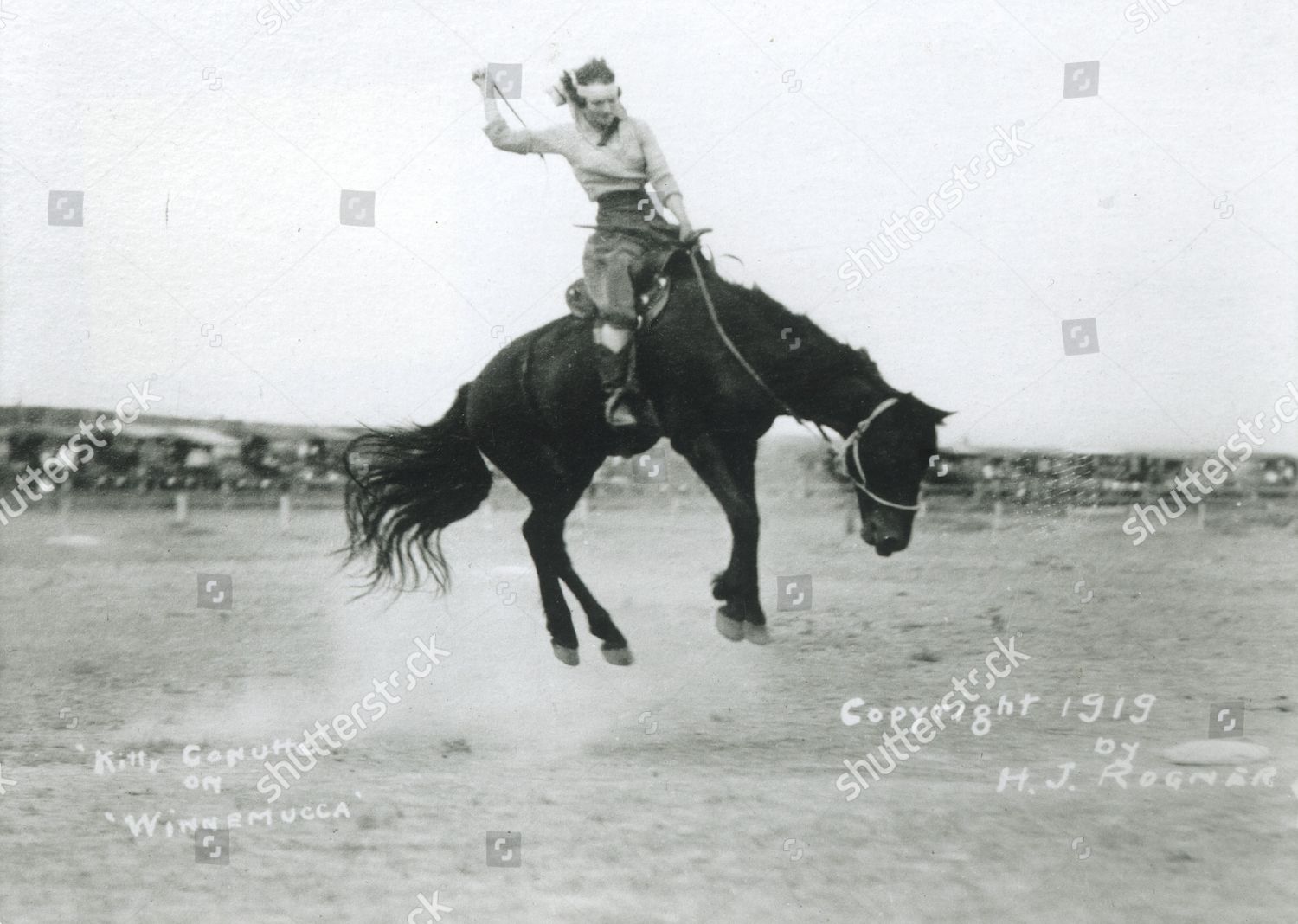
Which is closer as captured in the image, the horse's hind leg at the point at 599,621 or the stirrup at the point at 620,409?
the stirrup at the point at 620,409

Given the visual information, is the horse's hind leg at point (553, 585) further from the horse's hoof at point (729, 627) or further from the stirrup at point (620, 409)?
the horse's hoof at point (729, 627)

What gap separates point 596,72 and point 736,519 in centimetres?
173

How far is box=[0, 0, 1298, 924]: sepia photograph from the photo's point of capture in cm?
458

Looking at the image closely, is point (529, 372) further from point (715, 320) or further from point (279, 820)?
point (279, 820)

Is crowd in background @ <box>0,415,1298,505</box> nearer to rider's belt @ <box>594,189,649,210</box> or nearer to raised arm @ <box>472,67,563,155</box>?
rider's belt @ <box>594,189,649,210</box>

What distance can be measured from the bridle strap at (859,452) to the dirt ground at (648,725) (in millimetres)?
149

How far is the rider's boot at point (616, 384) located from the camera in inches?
178

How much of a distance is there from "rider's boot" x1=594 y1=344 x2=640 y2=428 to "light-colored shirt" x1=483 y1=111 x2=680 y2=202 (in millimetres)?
610

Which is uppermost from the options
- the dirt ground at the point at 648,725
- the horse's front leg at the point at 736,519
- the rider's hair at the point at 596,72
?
the rider's hair at the point at 596,72

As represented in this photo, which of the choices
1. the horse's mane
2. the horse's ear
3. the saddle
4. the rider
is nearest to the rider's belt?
the rider

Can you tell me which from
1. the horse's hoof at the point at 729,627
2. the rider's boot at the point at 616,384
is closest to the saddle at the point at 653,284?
the rider's boot at the point at 616,384

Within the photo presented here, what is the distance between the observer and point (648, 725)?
4.66 meters

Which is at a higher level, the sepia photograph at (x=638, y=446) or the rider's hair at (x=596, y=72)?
the rider's hair at (x=596, y=72)

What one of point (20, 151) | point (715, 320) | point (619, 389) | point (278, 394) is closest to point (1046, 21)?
point (715, 320)
